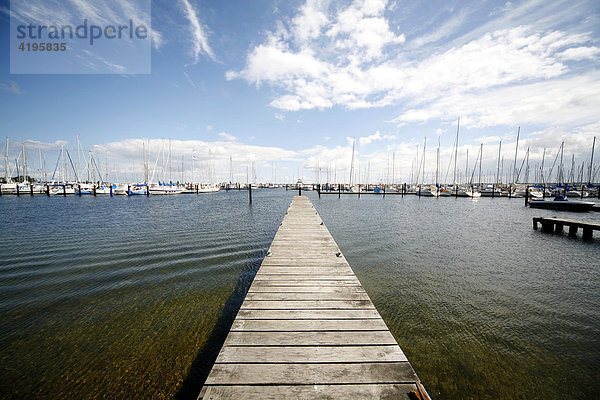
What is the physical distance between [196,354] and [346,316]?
3.25m

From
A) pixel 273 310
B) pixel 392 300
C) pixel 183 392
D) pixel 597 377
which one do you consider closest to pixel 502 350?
pixel 597 377

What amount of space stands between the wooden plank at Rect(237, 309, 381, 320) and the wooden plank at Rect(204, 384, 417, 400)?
1432mm

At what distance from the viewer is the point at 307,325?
3.81 metres

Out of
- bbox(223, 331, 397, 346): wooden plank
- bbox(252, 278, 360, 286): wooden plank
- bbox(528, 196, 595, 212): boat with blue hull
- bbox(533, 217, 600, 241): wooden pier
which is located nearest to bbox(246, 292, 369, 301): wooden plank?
bbox(252, 278, 360, 286): wooden plank

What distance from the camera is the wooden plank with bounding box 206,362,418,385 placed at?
8.75 ft

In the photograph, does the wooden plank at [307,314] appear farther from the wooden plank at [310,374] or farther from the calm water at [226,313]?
the calm water at [226,313]

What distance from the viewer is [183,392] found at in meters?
3.89

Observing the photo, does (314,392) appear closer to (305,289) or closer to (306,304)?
(306,304)

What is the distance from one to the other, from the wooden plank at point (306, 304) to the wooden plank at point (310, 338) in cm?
76

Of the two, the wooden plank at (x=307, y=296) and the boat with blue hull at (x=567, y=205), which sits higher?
→ the boat with blue hull at (x=567, y=205)

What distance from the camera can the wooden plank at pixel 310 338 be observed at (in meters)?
3.34

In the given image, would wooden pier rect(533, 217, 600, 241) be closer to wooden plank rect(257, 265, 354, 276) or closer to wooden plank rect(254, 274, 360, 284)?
wooden plank rect(257, 265, 354, 276)

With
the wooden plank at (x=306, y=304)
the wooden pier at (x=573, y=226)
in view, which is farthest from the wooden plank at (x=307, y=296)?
the wooden pier at (x=573, y=226)

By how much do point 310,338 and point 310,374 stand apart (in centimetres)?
69
